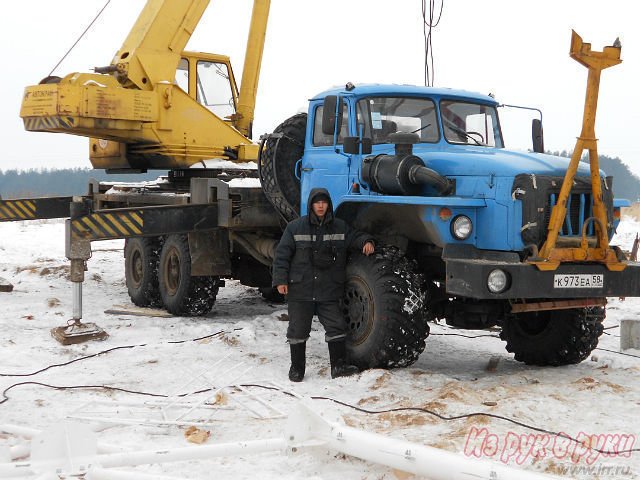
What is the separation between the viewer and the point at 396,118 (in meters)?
7.67

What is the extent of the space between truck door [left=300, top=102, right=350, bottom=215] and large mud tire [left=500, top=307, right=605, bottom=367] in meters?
2.03

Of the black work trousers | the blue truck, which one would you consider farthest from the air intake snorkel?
the black work trousers

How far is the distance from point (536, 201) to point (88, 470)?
3.80 m

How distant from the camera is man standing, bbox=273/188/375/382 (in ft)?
22.7

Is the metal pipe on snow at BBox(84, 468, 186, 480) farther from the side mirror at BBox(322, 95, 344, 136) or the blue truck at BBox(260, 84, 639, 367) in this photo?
the side mirror at BBox(322, 95, 344, 136)

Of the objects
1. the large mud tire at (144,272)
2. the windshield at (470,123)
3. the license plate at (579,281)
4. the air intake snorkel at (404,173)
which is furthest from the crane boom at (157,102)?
the license plate at (579,281)

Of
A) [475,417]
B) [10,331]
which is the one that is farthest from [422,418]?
[10,331]

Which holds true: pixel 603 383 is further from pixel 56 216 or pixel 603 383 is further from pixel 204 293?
pixel 56 216

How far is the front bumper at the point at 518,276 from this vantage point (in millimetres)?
6039

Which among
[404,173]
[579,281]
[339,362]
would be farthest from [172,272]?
[579,281]

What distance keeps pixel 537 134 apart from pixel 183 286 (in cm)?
459

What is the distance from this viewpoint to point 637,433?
16.4 ft

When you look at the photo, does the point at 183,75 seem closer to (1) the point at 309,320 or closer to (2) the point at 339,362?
(1) the point at 309,320

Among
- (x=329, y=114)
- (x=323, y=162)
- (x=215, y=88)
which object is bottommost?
(x=323, y=162)
